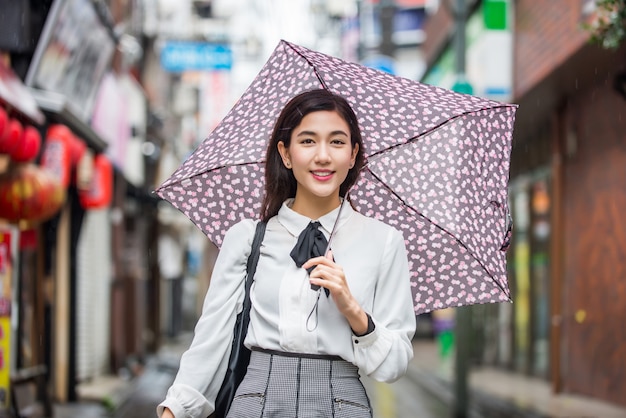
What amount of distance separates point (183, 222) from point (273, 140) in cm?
2967

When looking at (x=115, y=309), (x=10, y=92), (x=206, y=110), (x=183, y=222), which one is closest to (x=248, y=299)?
(x=10, y=92)

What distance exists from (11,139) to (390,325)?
5638mm

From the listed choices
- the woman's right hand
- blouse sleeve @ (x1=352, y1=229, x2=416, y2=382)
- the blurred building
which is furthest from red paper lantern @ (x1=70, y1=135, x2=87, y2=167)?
blouse sleeve @ (x1=352, y1=229, x2=416, y2=382)

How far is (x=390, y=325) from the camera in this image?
9.66 feet

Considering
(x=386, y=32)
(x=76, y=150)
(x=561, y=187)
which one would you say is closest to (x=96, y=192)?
(x=76, y=150)

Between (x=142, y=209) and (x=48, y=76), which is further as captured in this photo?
(x=142, y=209)

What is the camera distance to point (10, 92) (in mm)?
8578

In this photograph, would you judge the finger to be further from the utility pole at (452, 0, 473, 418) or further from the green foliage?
the utility pole at (452, 0, 473, 418)

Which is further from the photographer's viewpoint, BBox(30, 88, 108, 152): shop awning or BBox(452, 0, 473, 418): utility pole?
BBox(452, 0, 473, 418): utility pole

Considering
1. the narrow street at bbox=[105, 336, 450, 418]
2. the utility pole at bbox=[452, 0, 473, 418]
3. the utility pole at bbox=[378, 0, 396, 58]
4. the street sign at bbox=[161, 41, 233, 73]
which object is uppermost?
the utility pole at bbox=[378, 0, 396, 58]

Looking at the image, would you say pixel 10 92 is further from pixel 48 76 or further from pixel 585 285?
pixel 585 285

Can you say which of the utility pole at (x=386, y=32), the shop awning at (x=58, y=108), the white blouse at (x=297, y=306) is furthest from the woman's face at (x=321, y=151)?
the utility pole at (x=386, y=32)

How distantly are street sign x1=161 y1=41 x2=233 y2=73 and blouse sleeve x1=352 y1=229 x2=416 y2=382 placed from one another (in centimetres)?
1427

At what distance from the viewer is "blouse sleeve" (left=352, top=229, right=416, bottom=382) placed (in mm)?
2869
